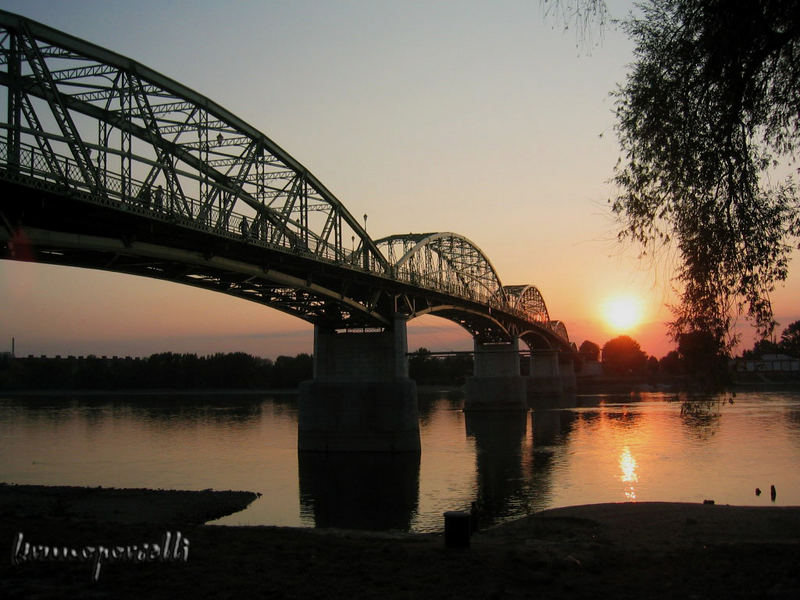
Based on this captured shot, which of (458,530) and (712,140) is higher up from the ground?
(712,140)

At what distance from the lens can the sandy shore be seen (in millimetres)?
10602

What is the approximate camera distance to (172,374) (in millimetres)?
153250

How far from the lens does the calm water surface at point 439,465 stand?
29375mm

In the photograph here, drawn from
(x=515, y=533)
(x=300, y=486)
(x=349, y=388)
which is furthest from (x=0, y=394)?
(x=515, y=533)

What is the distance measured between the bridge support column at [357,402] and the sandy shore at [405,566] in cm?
2814

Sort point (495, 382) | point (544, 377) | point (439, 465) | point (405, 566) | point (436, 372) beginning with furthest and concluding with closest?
1. point (436, 372)
2. point (544, 377)
3. point (495, 382)
4. point (439, 465)
5. point (405, 566)

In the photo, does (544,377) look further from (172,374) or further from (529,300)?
(172,374)

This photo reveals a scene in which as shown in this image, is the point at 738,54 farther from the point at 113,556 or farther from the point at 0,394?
the point at 0,394

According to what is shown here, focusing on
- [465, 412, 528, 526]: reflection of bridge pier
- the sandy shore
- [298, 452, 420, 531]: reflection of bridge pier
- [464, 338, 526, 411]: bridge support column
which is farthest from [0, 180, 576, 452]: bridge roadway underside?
[464, 338, 526, 411]: bridge support column

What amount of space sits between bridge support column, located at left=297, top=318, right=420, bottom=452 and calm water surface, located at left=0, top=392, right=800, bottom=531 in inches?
65.1

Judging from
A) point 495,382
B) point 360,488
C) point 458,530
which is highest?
point 495,382

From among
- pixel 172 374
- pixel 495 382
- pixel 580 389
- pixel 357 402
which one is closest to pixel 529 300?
pixel 580 389

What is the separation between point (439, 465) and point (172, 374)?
399ft

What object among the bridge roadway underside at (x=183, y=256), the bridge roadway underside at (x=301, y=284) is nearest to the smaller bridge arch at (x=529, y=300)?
the bridge roadway underside at (x=301, y=284)
